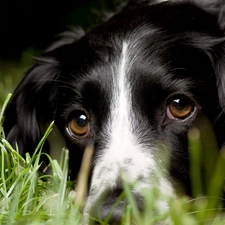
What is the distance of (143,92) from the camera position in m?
3.26

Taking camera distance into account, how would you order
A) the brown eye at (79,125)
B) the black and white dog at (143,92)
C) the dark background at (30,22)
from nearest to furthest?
the black and white dog at (143,92) → the brown eye at (79,125) → the dark background at (30,22)

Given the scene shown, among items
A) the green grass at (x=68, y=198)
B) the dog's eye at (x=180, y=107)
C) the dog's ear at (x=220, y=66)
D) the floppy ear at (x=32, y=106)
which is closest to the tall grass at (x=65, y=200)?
the green grass at (x=68, y=198)

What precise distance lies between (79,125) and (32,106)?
532 mm

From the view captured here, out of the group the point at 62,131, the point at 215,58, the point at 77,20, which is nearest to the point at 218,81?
the point at 215,58

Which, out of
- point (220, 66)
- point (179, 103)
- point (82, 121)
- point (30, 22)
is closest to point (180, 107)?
point (179, 103)

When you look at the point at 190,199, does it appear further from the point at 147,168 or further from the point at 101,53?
the point at 101,53

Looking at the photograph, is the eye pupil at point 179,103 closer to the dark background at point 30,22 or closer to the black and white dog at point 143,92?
the black and white dog at point 143,92

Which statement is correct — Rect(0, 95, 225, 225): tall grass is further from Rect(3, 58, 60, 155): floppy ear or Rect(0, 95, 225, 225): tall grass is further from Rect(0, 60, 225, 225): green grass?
Rect(3, 58, 60, 155): floppy ear

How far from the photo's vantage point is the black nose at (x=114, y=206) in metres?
2.70

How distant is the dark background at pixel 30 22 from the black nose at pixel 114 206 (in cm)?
388

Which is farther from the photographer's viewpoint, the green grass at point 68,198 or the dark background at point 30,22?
the dark background at point 30,22

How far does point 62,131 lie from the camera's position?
3711 millimetres

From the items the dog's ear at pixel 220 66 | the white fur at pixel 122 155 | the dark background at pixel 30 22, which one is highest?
the dark background at pixel 30 22

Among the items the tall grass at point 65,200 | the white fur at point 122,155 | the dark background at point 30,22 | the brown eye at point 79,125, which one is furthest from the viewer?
the dark background at point 30,22
